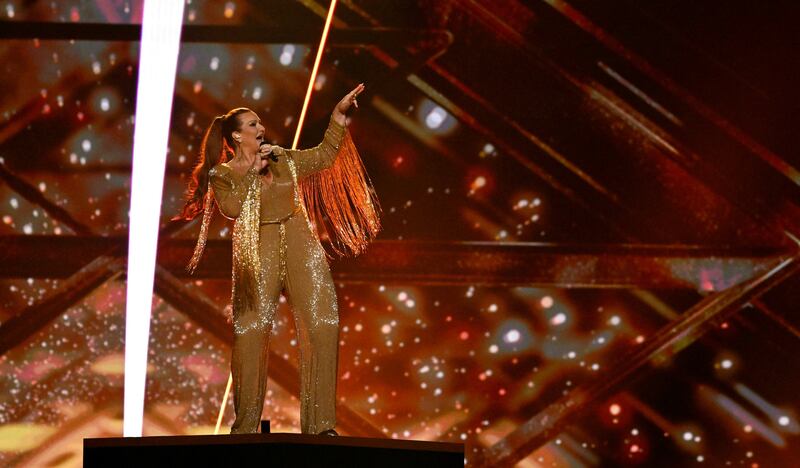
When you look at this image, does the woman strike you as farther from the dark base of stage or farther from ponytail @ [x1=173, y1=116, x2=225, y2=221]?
the dark base of stage

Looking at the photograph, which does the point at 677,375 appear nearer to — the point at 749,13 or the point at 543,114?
the point at 543,114

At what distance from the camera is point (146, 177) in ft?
13.1

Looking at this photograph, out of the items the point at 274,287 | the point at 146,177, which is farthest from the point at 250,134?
the point at 146,177

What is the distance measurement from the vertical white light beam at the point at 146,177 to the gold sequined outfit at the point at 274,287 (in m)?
0.48

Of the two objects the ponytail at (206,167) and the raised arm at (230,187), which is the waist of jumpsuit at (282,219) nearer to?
the raised arm at (230,187)

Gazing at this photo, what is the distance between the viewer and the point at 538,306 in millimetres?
4789

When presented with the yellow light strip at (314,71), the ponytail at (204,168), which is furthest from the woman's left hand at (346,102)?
the yellow light strip at (314,71)

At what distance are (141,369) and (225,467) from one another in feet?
5.60

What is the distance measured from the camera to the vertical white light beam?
11.9ft

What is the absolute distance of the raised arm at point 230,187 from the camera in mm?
3211

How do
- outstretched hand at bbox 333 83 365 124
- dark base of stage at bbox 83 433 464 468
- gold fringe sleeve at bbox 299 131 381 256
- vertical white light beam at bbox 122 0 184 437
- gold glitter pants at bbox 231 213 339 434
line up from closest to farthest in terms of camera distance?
dark base of stage at bbox 83 433 464 468, gold glitter pants at bbox 231 213 339 434, outstretched hand at bbox 333 83 365 124, gold fringe sleeve at bbox 299 131 381 256, vertical white light beam at bbox 122 0 184 437

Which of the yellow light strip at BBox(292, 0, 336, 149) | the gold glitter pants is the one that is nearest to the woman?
the gold glitter pants

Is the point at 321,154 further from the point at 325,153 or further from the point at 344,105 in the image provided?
the point at 344,105

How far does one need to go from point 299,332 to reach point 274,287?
146 mm
